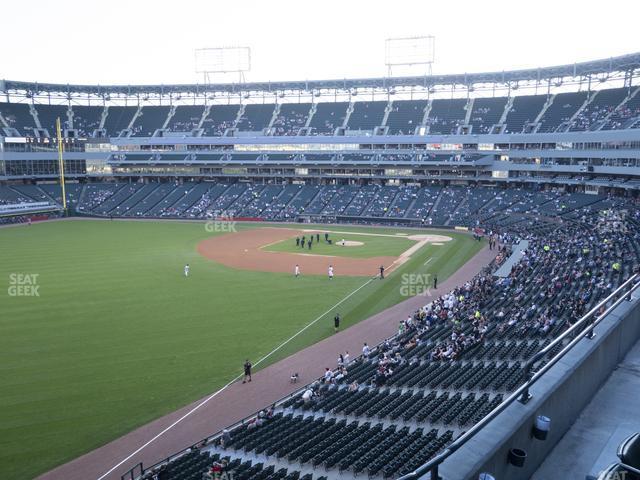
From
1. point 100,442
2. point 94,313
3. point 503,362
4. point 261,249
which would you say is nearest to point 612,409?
point 503,362

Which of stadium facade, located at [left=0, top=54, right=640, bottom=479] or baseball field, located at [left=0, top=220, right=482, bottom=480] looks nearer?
baseball field, located at [left=0, top=220, right=482, bottom=480]

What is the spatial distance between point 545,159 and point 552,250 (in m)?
35.0

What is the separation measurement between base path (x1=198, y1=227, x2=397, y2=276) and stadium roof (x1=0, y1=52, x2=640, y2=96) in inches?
1664

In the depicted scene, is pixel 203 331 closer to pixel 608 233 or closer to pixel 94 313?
pixel 94 313

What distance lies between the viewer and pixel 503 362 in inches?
751

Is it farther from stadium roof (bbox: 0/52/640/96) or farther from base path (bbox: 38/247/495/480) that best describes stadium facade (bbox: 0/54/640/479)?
base path (bbox: 38/247/495/480)

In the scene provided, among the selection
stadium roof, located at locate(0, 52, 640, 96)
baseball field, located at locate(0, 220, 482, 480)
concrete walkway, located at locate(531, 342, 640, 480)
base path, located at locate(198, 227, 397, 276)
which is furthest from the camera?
stadium roof, located at locate(0, 52, 640, 96)

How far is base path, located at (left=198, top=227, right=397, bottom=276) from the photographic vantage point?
4250 cm

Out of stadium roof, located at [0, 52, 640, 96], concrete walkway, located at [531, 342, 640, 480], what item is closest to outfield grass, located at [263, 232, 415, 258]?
stadium roof, located at [0, 52, 640, 96]

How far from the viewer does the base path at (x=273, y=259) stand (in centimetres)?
4250

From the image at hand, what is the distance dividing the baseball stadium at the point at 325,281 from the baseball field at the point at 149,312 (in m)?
0.19

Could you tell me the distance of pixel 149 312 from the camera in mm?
30297

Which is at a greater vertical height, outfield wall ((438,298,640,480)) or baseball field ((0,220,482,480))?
outfield wall ((438,298,640,480))

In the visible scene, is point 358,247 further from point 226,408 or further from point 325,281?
point 226,408
